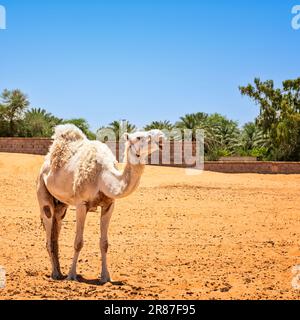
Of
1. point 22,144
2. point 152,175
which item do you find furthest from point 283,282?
point 22,144

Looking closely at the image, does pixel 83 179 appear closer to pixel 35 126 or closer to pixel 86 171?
pixel 86 171

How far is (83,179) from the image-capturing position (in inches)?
344

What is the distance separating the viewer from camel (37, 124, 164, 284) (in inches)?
319

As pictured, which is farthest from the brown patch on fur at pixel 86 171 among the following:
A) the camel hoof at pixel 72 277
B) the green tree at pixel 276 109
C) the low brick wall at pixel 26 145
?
the green tree at pixel 276 109

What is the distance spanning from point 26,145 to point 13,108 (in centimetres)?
1948

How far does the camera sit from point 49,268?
10070mm

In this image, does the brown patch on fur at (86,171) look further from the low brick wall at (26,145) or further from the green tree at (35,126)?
the green tree at (35,126)

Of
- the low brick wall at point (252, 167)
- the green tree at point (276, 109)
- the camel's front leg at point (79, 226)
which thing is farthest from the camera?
the green tree at point (276, 109)

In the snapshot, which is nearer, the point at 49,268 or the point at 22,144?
the point at 49,268

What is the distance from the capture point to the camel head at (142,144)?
783cm

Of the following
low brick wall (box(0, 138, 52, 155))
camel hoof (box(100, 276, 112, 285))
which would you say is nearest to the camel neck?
→ camel hoof (box(100, 276, 112, 285))

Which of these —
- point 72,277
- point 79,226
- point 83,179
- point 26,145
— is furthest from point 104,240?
point 26,145
